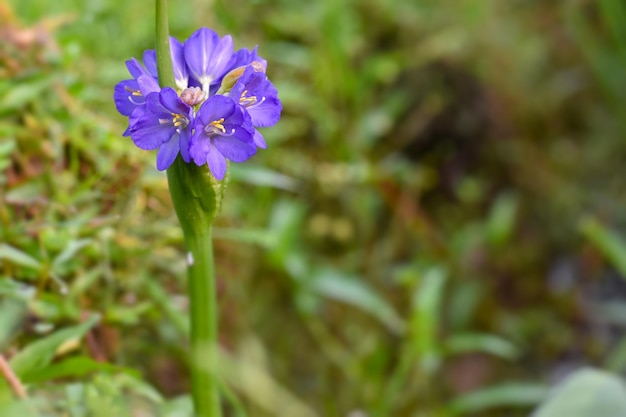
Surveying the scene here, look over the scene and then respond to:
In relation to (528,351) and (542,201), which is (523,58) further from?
(528,351)

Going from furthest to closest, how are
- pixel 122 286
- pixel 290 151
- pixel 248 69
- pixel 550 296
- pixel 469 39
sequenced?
pixel 469 39 → pixel 550 296 → pixel 290 151 → pixel 122 286 → pixel 248 69

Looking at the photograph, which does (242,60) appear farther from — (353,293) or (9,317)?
(353,293)

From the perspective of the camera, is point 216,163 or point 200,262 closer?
point 216,163

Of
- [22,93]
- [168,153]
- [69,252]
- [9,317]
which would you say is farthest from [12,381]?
Result: [22,93]

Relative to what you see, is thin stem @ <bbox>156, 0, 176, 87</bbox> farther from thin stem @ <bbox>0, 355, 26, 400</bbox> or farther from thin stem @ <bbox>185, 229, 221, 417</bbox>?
thin stem @ <bbox>0, 355, 26, 400</bbox>

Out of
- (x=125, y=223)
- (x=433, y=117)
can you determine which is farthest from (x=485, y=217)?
(x=125, y=223)

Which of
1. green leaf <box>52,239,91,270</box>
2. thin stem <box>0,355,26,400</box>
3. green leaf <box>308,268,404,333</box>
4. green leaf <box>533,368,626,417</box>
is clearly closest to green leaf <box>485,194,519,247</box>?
green leaf <box>308,268,404,333</box>
